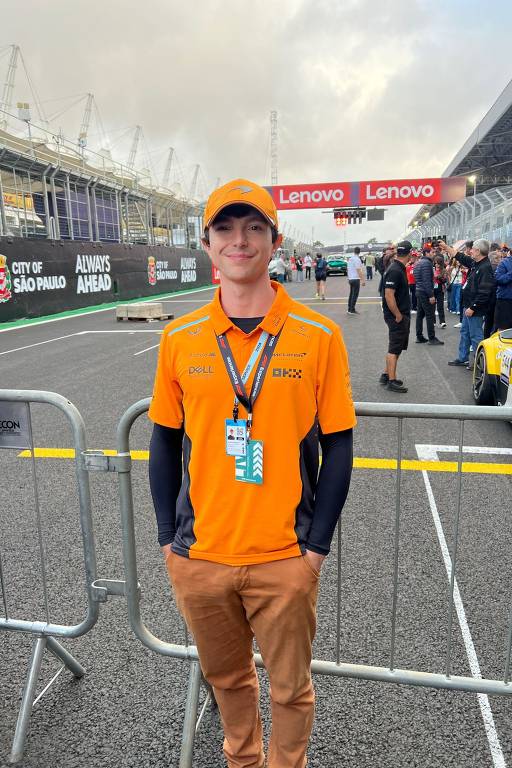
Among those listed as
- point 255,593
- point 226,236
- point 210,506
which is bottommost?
point 255,593

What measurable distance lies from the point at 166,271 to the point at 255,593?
1142 inches

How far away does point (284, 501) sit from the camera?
5.26ft

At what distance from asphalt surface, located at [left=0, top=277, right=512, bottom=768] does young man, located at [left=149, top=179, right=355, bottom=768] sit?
82 centimetres

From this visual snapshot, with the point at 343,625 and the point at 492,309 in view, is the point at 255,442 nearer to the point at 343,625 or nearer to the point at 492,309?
the point at 343,625

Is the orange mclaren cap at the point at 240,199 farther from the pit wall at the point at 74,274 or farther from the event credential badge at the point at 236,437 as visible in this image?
the pit wall at the point at 74,274

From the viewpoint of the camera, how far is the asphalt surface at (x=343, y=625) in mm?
2201

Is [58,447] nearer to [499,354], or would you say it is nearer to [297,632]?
[297,632]

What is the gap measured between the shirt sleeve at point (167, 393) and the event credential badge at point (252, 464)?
284 millimetres

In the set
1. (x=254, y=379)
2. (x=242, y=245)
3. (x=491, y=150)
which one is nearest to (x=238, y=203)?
(x=242, y=245)

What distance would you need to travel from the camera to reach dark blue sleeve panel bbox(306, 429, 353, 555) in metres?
1.62

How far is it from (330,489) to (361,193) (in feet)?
106

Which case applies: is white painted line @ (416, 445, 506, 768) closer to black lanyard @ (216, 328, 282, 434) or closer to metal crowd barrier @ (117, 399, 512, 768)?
metal crowd barrier @ (117, 399, 512, 768)

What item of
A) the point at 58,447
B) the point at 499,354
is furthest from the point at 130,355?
the point at 499,354

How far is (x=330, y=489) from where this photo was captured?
1640 mm
